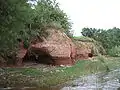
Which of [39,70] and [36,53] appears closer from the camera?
[39,70]

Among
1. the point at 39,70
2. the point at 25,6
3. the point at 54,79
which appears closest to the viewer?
the point at 25,6

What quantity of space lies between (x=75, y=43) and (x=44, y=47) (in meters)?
6.38

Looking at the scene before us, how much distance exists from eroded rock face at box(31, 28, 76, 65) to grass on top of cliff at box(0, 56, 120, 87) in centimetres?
129

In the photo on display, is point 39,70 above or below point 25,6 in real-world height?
below

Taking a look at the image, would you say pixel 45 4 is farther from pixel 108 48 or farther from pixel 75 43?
pixel 108 48

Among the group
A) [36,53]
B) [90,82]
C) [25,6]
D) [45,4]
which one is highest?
[45,4]

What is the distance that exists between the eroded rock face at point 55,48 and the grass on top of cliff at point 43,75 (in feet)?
4.23

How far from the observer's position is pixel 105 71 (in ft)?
108

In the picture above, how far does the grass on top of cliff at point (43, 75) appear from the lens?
23.0 metres

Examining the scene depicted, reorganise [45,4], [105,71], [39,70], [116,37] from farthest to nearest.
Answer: [116,37] < [45,4] < [105,71] < [39,70]

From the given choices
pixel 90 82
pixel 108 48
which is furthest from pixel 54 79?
pixel 108 48

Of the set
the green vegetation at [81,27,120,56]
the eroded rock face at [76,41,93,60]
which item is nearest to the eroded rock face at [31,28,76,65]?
the eroded rock face at [76,41,93,60]

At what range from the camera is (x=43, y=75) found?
84.5 ft

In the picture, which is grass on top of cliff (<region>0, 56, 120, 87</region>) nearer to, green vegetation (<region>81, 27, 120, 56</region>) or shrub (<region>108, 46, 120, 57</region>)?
shrub (<region>108, 46, 120, 57</region>)
